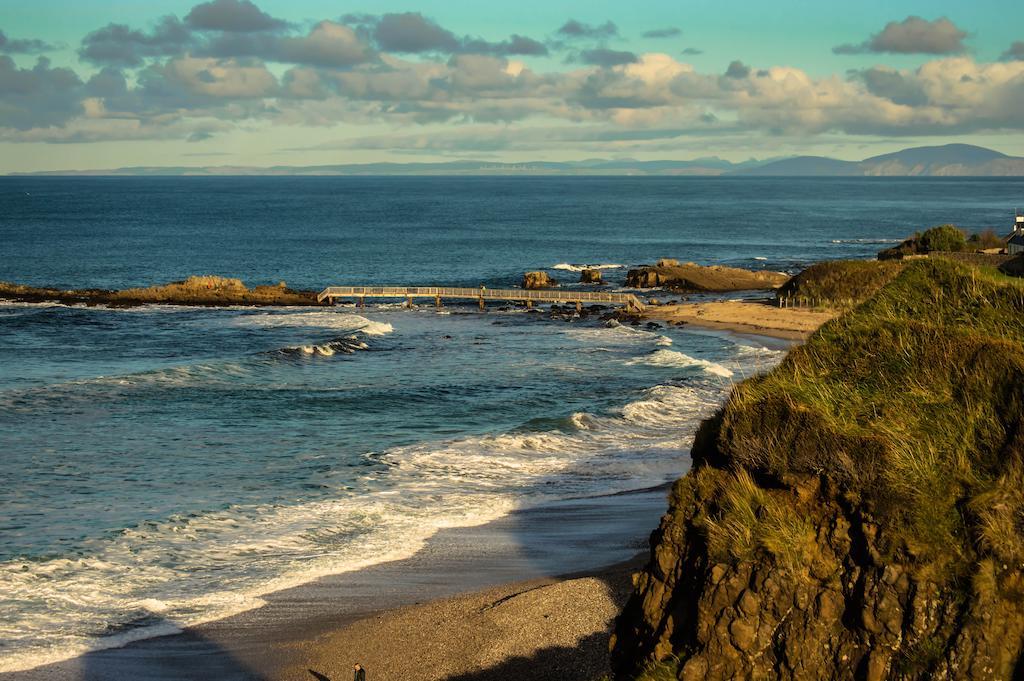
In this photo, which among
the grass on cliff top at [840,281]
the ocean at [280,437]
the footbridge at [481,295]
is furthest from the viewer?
the footbridge at [481,295]

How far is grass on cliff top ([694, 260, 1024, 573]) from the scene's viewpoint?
31.7ft

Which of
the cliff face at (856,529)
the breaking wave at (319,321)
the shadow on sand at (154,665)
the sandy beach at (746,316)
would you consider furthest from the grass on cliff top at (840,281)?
the cliff face at (856,529)

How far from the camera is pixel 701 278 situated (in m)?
73.3

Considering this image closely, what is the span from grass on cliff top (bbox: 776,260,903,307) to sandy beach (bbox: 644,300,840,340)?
6.11ft

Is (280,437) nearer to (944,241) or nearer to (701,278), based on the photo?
(701,278)

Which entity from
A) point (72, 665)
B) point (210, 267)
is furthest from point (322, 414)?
point (210, 267)

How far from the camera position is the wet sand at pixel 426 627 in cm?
1459

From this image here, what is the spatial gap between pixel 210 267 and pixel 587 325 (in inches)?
1952

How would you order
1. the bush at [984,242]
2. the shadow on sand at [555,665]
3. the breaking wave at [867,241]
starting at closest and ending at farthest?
1. the shadow on sand at [555,665]
2. the bush at [984,242]
3. the breaking wave at [867,241]

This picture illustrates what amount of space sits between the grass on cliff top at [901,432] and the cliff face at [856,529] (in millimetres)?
17

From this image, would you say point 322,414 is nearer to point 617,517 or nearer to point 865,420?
point 617,517

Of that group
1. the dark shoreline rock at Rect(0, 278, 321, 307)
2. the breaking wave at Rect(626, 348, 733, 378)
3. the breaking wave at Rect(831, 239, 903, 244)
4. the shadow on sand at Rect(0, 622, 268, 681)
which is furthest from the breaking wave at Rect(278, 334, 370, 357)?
the breaking wave at Rect(831, 239, 903, 244)

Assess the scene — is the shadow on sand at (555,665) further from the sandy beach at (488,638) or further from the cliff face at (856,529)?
the cliff face at (856,529)

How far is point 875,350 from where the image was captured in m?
11.6
